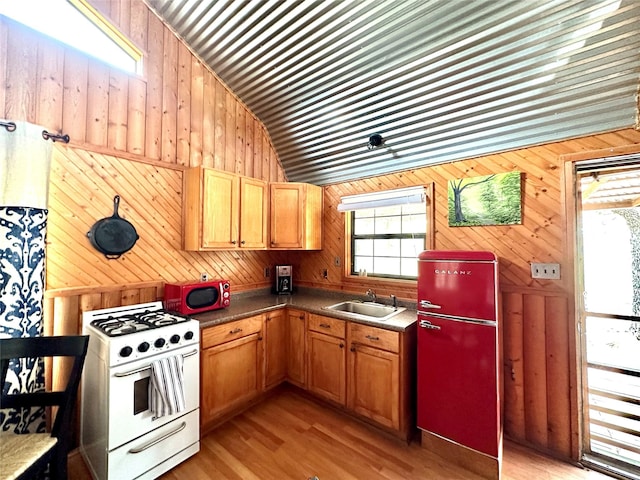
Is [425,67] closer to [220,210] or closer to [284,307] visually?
[220,210]

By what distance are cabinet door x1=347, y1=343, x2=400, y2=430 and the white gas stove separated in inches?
51.9

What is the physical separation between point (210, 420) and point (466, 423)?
6.65 ft

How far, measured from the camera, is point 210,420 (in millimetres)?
2309

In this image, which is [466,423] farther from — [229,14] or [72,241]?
[229,14]

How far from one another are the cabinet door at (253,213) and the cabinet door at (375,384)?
5.11 ft

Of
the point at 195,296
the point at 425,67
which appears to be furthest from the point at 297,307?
the point at 425,67

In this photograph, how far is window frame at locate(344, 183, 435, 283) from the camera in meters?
2.73

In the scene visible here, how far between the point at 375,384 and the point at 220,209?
2.21 m

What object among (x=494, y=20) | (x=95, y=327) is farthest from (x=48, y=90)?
(x=494, y=20)

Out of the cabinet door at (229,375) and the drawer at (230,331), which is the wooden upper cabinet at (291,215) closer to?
the drawer at (230,331)

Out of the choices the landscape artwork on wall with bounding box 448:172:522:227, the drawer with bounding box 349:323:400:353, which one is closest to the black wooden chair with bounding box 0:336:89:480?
the drawer with bounding box 349:323:400:353

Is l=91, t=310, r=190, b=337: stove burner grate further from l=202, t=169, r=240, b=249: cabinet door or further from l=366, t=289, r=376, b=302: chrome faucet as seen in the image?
l=366, t=289, r=376, b=302: chrome faucet

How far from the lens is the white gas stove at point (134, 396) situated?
1.73 meters

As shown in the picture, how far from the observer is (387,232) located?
322 centimetres
